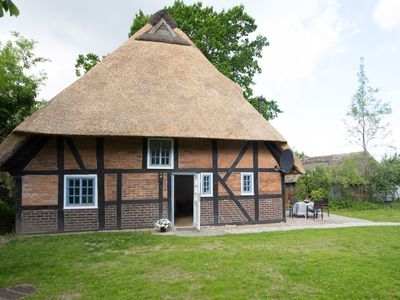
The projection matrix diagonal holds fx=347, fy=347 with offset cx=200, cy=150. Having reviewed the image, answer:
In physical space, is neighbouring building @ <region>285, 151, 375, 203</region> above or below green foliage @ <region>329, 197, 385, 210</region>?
above

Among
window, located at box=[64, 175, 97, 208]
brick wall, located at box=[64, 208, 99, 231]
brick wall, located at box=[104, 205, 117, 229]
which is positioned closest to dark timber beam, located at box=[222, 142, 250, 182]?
brick wall, located at box=[104, 205, 117, 229]

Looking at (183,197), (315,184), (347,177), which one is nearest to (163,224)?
(183,197)

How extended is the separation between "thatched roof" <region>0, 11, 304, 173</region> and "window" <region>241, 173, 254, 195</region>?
5.35 feet

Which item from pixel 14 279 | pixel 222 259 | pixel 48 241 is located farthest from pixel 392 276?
pixel 48 241

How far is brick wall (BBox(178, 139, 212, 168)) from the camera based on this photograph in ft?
41.1

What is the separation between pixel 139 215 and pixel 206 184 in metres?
2.68

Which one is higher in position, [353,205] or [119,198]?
[119,198]

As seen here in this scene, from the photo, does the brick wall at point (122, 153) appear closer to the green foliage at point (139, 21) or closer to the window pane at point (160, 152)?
the window pane at point (160, 152)

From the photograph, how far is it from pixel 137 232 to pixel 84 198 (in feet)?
7.28

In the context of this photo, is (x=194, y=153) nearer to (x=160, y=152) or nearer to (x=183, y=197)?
(x=160, y=152)

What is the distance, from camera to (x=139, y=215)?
1190 centimetres

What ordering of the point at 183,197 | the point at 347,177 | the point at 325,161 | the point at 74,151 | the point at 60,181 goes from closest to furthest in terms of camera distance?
the point at 60,181, the point at 74,151, the point at 183,197, the point at 347,177, the point at 325,161

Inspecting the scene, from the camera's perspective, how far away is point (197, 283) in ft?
19.8

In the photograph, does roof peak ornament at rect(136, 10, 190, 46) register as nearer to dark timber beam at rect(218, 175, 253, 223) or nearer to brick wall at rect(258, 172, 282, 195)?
dark timber beam at rect(218, 175, 253, 223)
